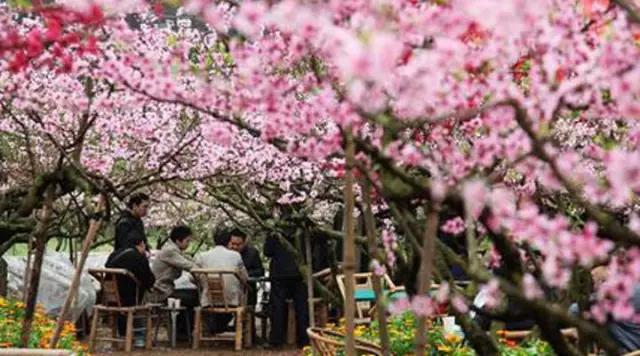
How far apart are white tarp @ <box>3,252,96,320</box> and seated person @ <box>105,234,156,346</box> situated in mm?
1106

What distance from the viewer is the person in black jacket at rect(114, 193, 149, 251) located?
1142 centimetres

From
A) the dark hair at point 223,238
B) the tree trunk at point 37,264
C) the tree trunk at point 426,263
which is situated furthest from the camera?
the dark hair at point 223,238

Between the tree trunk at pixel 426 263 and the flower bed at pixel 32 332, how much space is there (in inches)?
144

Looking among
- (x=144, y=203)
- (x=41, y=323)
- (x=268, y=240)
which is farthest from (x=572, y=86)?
(x=268, y=240)

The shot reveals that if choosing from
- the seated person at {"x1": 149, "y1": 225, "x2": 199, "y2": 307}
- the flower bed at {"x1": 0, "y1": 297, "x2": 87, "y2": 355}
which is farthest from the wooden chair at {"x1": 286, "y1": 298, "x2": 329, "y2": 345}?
the flower bed at {"x1": 0, "y1": 297, "x2": 87, "y2": 355}

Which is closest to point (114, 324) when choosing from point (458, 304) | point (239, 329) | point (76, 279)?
point (239, 329)

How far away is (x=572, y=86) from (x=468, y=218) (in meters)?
0.45

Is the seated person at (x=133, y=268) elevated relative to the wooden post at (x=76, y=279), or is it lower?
elevated

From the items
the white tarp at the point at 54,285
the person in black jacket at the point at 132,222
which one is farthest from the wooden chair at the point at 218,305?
the white tarp at the point at 54,285

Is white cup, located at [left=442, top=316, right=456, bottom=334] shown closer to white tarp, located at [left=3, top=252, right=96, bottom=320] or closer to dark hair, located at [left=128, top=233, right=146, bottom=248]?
dark hair, located at [left=128, top=233, right=146, bottom=248]

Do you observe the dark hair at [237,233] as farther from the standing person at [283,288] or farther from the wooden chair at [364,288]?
the wooden chair at [364,288]

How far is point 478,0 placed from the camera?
183 cm

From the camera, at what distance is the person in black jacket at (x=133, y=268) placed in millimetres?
11938

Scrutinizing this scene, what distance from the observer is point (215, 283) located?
41.1ft
